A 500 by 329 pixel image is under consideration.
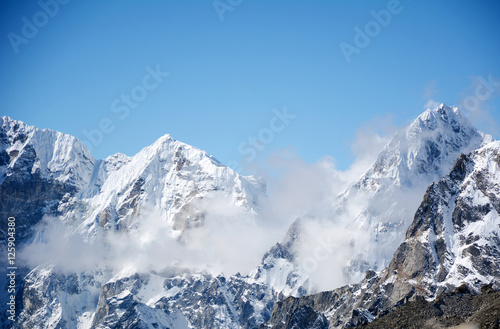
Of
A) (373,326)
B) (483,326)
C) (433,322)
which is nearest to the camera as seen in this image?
(483,326)

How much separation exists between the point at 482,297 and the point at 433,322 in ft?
51.7

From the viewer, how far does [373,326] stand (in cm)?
19288

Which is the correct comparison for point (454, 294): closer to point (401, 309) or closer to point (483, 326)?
point (401, 309)

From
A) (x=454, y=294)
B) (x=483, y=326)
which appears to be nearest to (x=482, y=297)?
(x=454, y=294)

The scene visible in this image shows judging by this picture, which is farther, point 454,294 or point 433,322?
point 454,294

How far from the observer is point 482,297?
184 metres

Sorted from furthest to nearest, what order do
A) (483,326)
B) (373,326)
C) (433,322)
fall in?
(373,326), (433,322), (483,326)

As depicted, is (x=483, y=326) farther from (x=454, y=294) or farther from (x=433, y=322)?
(x=454, y=294)

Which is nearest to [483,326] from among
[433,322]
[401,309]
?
[433,322]

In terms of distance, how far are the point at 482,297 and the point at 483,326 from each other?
26.8 metres

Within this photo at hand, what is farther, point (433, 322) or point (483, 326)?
point (433, 322)

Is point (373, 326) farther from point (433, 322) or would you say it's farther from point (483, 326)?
point (483, 326)

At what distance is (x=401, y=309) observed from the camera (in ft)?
639

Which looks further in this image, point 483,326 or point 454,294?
point 454,294
